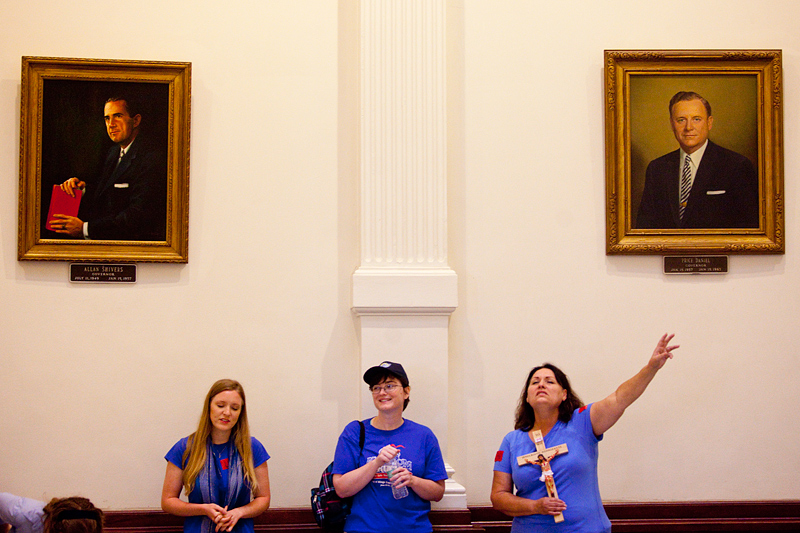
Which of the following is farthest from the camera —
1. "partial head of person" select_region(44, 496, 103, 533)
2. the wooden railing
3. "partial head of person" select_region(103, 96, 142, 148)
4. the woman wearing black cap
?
"partial head of person" select_region(103, 96, 142, 148)

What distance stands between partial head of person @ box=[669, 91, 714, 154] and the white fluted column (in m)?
1.84

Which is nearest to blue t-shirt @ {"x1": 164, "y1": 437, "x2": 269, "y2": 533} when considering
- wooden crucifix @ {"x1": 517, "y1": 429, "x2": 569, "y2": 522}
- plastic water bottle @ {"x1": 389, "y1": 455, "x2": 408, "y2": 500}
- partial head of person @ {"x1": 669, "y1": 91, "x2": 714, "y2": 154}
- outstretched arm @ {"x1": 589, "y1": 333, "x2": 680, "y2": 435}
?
plastic water bottle @ {"x1": 389, "y1": 455, "x2": 408, "y2": 500}

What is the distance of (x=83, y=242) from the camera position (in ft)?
17.8

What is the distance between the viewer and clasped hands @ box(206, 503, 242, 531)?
176 inches

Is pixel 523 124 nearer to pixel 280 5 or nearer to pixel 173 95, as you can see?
pixel 280 5

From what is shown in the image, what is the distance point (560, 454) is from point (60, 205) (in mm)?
3932

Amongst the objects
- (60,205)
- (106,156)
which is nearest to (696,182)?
(106,156)

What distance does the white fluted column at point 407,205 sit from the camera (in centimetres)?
536

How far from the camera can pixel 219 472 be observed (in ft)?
15.2

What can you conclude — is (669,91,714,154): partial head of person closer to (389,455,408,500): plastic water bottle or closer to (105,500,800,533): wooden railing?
(105,500,800,533): wooden railing

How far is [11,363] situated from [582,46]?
194 inches

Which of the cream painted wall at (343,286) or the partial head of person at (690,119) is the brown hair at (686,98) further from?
the cream painted wall at (343,286)

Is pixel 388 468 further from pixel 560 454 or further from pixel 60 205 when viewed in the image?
pixel 60 205

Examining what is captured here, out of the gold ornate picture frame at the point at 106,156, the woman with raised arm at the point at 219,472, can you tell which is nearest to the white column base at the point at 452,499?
the woman with raised arm at the point at 219,472
